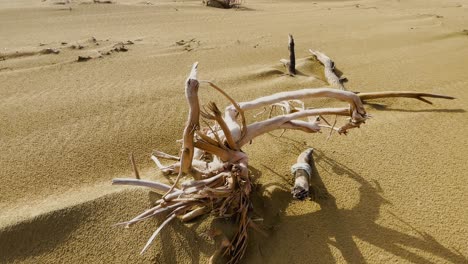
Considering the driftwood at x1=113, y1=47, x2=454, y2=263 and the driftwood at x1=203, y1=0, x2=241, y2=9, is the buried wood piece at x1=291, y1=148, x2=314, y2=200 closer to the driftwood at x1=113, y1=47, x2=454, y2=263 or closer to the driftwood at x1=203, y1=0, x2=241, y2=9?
the driftwood at x1=113, y1=47, x2=454, y2=263

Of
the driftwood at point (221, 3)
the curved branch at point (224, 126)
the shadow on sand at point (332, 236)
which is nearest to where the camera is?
the curved branch at point (224, 126)

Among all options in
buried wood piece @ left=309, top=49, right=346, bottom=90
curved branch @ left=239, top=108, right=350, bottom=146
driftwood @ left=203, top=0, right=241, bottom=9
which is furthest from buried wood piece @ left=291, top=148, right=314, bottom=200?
driftwood @ left=203, top=0, right=241, bottom=9

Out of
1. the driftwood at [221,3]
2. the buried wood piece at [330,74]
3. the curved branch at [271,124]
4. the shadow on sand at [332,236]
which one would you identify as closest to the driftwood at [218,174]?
the curved branch at [271,124]

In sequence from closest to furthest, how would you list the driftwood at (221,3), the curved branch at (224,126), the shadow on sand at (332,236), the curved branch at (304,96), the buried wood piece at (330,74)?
the curved branch at (224,126)
the shadow on sand at (332,236)
the curved branch at (304,96)
the buried wood piece at (330,74)
the driftwood at (221,3)

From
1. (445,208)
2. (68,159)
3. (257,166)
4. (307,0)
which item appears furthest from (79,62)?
(307,0)

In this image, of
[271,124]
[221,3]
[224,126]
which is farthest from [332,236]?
[221,3]

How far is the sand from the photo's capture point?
131cm

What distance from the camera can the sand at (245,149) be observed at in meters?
1.31

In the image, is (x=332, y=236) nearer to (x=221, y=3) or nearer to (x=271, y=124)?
(x=271, y=124)

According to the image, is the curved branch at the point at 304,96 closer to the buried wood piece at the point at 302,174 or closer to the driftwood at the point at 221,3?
the buried wood piece at the point at 302,174

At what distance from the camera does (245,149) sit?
1897 mm

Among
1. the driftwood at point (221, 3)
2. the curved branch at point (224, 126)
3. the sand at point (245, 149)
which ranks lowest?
the sand at point (245, 149)

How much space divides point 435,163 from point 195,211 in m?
1.26

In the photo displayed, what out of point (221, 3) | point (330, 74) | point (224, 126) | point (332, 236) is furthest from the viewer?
point (221, 3)
